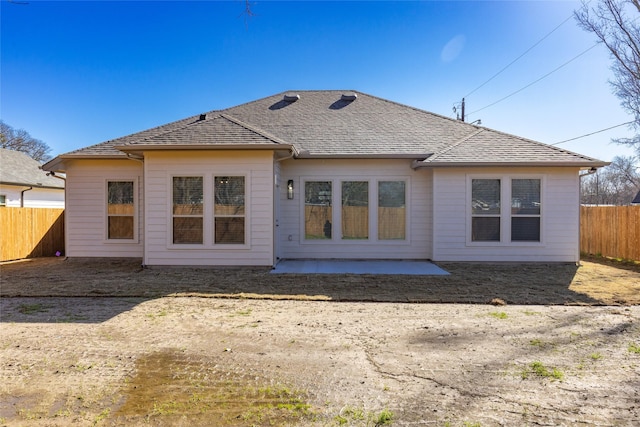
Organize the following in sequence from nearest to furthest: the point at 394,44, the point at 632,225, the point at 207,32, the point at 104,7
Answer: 1. the point at 104,7
2. the point at 207,32
3. the point at 632,225
4. the point at 394,44

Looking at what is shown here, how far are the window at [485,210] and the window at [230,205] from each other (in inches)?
247

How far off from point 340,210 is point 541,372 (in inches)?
283

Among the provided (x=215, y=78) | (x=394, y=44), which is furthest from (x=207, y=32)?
(x=394, y=44)

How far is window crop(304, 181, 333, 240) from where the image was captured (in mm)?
10211

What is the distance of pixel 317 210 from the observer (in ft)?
33.6

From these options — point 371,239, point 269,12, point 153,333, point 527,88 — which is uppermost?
point 527,88

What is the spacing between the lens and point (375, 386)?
10.1 ft

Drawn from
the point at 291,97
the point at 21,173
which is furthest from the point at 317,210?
the point at 21,173

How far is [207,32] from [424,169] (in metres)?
7.55

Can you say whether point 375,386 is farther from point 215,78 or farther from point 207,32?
point 215,78

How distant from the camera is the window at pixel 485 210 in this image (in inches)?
378

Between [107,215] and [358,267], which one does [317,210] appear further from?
[107,215]

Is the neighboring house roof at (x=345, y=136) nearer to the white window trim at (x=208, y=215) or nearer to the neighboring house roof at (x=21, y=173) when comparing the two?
the white window trim at (x=208, y=215)

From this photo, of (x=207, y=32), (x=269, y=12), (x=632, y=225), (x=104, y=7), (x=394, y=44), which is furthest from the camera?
(x=394, y=44)
